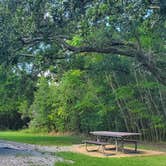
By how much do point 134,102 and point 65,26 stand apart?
1308cm

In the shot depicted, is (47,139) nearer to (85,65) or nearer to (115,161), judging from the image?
(85,65)

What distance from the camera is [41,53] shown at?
8570 millimetres

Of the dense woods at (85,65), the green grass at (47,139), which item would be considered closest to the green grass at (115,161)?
the dense woods at (85,65)

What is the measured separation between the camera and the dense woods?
281 inches

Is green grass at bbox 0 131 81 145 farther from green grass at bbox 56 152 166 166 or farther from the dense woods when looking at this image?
green grass at bbox 56 152 166 166

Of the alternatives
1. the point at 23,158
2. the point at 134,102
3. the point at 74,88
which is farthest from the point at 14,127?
the point at 23,158

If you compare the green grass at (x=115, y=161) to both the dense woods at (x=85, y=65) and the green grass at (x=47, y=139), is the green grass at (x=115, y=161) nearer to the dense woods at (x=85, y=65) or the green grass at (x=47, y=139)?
the dense woods at (x=85, y=65)

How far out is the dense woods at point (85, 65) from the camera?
23.4 ft

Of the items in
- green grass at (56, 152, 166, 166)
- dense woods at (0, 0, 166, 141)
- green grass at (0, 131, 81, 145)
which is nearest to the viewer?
dense woods at (0, 0, 166, 141)

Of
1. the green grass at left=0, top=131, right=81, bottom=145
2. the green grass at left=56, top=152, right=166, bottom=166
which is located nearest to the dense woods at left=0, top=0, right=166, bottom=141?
the green grass at left=0, top=131, right=81, bottom=145

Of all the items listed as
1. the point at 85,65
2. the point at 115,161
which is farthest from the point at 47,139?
the point at 115,161

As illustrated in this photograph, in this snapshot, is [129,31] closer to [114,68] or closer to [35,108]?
[114,68]

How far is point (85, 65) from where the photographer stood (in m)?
19.6

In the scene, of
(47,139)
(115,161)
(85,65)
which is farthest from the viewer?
(47,139)
